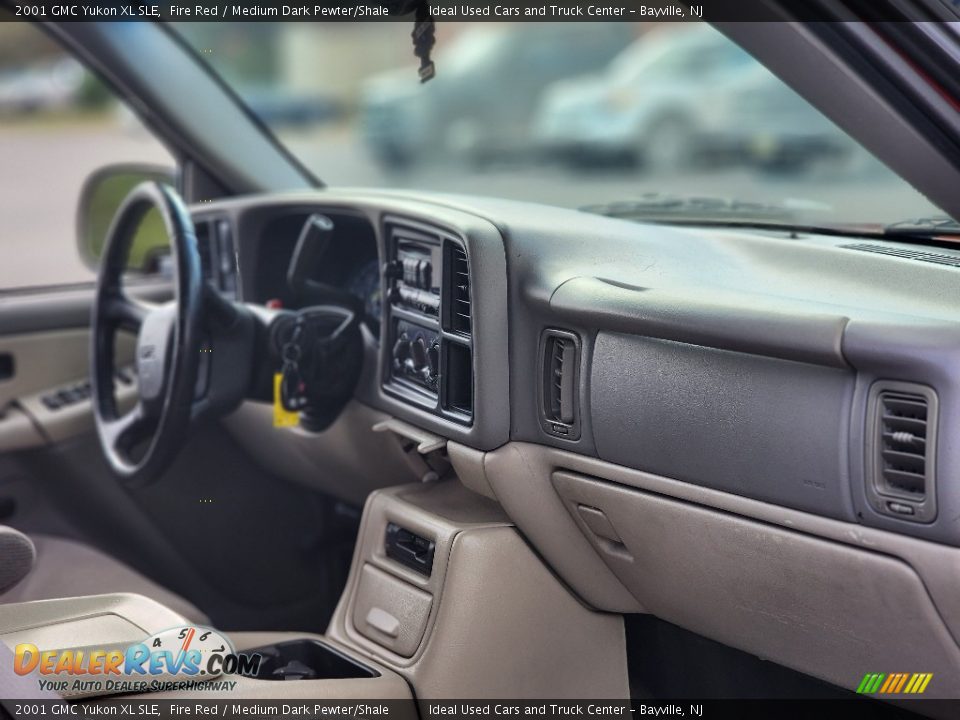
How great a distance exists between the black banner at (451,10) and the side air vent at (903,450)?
471 millimetres

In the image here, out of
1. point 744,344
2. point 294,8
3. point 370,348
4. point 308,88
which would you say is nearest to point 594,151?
point 308,88

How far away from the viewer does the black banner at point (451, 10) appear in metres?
1.41

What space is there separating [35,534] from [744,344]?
2.03 meters

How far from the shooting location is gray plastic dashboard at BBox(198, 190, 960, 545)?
1.52 m

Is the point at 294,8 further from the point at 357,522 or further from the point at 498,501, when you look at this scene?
the point at 498,501

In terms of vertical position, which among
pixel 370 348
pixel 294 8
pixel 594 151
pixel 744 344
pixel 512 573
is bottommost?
pixel 594 151

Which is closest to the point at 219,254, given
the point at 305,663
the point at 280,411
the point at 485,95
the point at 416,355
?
the point at 280,411

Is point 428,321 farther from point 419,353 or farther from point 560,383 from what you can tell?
point 560,383

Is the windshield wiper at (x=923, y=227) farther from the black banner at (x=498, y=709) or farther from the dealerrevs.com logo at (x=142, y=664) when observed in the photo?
the dealerrevs.com logo at (x=142, y=664)

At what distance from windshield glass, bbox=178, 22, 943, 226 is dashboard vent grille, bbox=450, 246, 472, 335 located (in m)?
6.94

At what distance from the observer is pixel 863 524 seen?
1.57 m

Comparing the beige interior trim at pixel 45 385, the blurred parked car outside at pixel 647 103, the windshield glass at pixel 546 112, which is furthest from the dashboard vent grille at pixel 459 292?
the blurred parked car outside at pixel 647 103

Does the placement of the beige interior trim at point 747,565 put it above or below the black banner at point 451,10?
below

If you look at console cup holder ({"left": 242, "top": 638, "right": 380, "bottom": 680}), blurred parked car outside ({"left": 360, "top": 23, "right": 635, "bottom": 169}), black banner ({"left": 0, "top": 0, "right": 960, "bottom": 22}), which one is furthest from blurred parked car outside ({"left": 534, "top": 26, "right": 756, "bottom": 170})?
console cup holder ({"left": 242, "top": 638, "right": 380, "bottom": 680})
